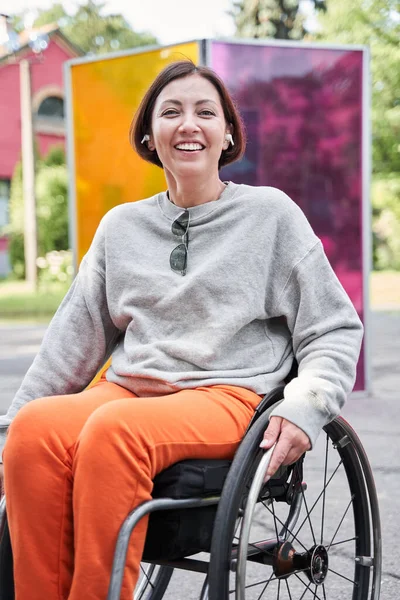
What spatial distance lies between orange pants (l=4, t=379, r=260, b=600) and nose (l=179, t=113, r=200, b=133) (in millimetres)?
634

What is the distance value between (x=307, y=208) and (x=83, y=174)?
A: 152 cm

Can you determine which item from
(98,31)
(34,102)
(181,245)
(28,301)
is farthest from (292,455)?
(98,31)

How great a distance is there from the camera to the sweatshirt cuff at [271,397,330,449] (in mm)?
2061

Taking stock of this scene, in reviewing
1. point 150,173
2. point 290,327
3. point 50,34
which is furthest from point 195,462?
point 50,34

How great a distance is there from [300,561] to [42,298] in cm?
1686

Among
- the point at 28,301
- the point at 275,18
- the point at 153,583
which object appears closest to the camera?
the point at 153,583

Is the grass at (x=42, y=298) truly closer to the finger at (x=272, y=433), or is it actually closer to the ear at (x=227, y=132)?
the ear at (x=227, y=132)

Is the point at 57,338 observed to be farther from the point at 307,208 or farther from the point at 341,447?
the point at 307,208

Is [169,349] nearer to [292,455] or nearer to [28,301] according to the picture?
[292,455]

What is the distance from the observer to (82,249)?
22.2 feet

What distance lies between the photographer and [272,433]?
2049 mm

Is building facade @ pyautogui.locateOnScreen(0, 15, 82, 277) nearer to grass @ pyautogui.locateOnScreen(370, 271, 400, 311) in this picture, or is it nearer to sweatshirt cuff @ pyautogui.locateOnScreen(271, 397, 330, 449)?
grass @ pyautogui.locateOnScreen(370, 271, 400, 311)

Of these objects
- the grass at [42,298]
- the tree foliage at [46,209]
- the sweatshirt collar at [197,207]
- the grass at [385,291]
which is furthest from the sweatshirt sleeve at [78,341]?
the tree foliage at [46,209]

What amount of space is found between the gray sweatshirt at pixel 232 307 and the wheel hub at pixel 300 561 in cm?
29
